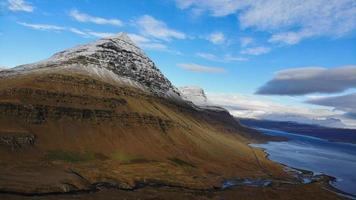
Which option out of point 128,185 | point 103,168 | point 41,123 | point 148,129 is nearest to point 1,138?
point 41,123

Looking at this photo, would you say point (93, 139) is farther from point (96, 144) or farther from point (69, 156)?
point (69, 156)

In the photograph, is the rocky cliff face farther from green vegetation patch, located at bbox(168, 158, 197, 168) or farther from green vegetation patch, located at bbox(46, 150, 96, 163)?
green vegetation patch, located at bbox(168, 158, 197, 168)

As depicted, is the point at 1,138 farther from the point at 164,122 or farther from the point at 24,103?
the point at 164,122

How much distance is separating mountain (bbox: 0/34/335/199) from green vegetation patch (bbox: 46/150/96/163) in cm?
29

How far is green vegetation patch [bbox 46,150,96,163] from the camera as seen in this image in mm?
108444

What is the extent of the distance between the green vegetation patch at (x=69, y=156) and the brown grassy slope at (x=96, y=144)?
0.28 metres

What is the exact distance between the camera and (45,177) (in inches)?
3482

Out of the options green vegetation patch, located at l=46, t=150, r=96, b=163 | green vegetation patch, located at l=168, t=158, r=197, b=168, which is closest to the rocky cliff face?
green vegetation patch, located at l=46, t=150, r=96, b=163

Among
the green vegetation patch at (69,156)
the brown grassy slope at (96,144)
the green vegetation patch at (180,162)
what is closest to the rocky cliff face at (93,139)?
the green vegetation patch at (69,156)

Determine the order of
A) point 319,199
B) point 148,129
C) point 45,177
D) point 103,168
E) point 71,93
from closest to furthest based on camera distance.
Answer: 1. point 45,177
2. point 319,199
3. point 103,168
4. point 71,93
5. point 148,129

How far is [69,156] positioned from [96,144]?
13.8 m

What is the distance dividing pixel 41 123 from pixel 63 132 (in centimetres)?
689

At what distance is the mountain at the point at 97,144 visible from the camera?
93750mm

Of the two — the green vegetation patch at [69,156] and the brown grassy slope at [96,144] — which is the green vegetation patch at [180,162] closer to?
the brown grassy slope at [96,144]
